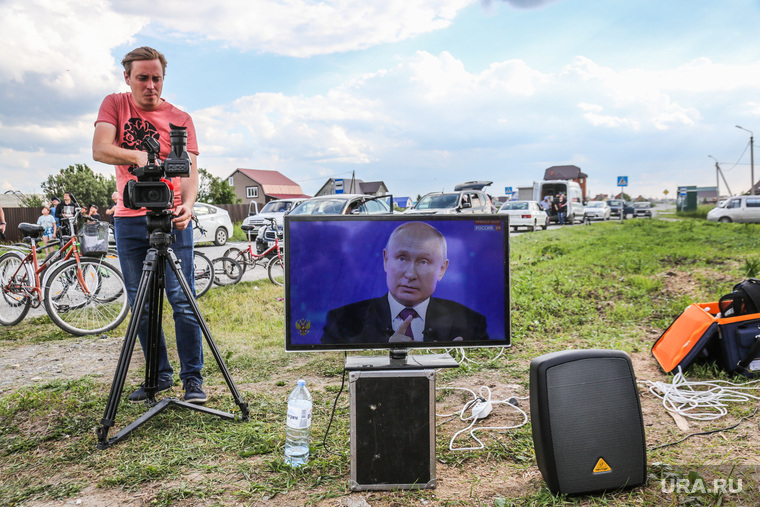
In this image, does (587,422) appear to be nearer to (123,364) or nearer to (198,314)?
(198,314)

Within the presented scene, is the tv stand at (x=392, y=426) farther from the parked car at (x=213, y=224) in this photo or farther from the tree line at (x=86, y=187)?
the tree line at (x=86, y=187)

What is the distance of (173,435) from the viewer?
2.89 m

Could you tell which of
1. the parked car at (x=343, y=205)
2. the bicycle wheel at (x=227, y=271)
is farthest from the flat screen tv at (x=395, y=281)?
the parked car at (x=343, y=205)

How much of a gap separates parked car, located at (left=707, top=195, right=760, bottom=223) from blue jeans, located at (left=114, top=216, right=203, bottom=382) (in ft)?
98.1

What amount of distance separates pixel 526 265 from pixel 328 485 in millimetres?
8674

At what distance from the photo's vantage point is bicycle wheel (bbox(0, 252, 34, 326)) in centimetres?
599

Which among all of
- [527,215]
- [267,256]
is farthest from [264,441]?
[527,215]

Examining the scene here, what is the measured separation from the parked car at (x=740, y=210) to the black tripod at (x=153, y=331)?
30.0 metres

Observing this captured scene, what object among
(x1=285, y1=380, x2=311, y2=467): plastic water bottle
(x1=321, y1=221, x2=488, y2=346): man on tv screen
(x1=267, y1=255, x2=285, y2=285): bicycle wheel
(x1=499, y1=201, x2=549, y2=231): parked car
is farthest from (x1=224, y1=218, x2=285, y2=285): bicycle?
(x1=499, y1=201, x2=549, y2=231): parked car

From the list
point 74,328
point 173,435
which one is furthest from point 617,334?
point 74,328

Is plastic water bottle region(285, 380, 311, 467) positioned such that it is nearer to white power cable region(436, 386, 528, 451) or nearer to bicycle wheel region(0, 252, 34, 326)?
white power cable region(436, 386, 528, 451)

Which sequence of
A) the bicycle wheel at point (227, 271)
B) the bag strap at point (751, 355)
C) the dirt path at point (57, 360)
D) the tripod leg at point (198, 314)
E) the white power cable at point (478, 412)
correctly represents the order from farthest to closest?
the bicycle wheel at point (227, 271) < the dirt path at point (57, 360) < the bag strap at point (751, 355) < the tripod leg at point (198, 314) < the white power cable at point (478, 412)

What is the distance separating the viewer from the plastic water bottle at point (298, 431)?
2.58 metres

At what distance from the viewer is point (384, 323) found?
247 cm
